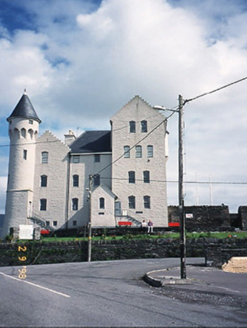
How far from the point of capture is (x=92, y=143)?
178ft

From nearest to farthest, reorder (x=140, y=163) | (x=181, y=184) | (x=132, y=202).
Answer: (x=181, y=184), (x=132, y=202), (x=140, y=163)

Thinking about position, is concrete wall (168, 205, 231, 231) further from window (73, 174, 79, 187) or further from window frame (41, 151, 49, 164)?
window frame (41, 151, 49, 164)

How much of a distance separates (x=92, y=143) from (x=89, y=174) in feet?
18.0

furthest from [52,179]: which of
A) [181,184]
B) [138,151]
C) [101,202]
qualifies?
[181,184]

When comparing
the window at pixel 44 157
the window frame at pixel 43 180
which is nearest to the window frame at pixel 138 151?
the window at pixel 44 157

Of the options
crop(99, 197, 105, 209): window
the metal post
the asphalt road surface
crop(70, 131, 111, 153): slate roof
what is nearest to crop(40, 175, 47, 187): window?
crop(70, 131, 111, 153): slate roof

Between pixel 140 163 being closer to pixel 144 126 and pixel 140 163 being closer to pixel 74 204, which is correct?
pixel 144 126

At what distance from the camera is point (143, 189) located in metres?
49.4

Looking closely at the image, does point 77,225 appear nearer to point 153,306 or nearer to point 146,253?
point 146,253

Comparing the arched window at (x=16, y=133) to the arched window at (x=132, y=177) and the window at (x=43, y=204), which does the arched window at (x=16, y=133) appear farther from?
the arched window at (x=132, y=177)

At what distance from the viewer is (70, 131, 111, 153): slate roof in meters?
52.5

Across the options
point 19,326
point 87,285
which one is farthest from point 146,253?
point 19,326

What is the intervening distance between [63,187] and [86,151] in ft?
19.7

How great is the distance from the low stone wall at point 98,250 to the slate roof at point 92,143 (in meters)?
22.3
